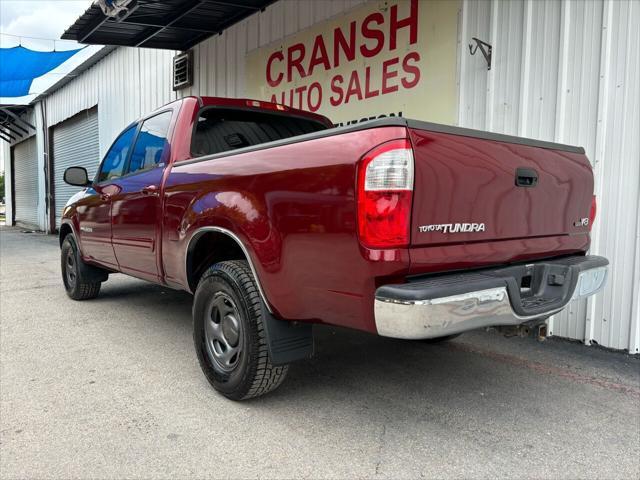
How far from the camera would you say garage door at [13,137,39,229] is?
2114cm

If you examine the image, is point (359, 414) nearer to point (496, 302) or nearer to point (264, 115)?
point (496, 302)

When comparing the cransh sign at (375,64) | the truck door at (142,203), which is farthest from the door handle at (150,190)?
the cransh sign at (375,64)

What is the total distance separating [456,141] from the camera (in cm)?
238

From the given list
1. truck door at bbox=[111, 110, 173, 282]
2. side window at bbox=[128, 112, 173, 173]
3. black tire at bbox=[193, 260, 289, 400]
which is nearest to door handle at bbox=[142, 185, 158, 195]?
truck door at bbox=[111, 110, 173, 282]

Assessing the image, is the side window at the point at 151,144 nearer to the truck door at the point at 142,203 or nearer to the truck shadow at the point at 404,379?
the truck door at the point at 142,203

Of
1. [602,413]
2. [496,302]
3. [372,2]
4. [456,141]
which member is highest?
[372,2]

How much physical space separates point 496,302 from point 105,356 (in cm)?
313

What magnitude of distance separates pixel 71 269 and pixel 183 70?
18.9 feet

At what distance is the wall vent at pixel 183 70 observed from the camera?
404 inches

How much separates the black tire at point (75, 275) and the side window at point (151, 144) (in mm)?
1886

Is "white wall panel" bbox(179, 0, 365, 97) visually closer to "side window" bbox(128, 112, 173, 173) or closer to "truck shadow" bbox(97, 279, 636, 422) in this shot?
"side window" bbox(128, 112, 173, 173)

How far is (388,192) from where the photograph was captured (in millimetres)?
2152

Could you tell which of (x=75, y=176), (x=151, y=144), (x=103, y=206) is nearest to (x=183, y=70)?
(x=75, y=176)

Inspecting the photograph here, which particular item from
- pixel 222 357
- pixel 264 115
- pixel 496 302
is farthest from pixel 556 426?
pixel 264 115
